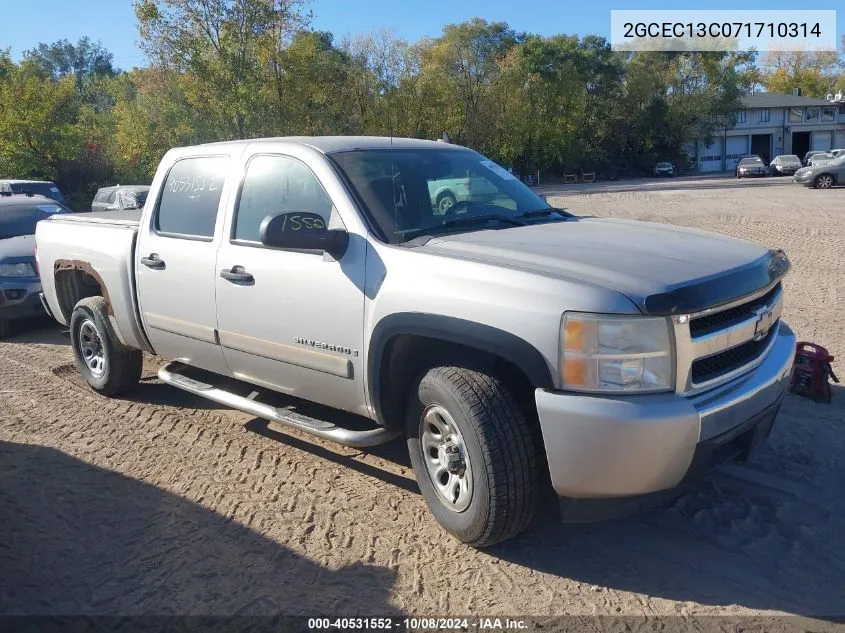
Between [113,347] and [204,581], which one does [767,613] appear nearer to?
[204,581]

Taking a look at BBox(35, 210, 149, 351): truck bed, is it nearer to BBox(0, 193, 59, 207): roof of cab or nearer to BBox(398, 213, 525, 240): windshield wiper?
BBox(398, 213, 525, 240): windshield wiper

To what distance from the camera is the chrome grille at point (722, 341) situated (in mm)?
2969

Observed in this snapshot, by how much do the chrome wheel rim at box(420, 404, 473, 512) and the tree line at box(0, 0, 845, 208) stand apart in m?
8.20

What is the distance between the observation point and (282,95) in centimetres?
3097

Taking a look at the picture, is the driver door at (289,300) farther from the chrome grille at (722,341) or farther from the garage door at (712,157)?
the garage door at (712,157)

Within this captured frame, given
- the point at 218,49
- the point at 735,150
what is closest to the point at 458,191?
the point at 218,49

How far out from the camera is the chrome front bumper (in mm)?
2854

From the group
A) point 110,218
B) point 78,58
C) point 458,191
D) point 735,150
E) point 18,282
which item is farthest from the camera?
point 78,58

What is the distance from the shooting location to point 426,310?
132 inches

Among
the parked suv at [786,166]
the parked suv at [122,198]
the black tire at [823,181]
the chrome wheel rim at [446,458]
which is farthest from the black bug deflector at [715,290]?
the parked suv at [786,166]

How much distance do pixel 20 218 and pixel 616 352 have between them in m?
9.42

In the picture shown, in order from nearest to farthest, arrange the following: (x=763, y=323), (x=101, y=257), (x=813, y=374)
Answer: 1. (x=763, y=323)
2. (x=813, y=374)
3. (x=101, y=257)

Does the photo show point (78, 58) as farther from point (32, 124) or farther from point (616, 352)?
point (616, 352)

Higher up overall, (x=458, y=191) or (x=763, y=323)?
(x=458, y=191)
